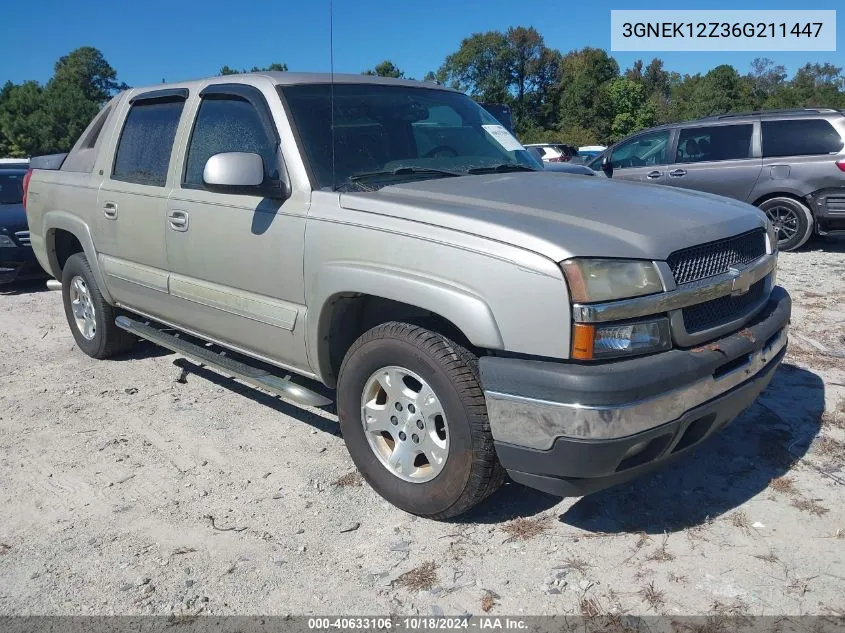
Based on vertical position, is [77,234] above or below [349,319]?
above

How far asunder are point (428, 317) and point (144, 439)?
2.11m

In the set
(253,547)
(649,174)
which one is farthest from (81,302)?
(649,174)

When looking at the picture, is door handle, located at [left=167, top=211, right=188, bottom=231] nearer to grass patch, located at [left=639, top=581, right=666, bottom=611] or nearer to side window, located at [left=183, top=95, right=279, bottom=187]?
side window, located at [left=183, top=95, right=279, bottom=187]

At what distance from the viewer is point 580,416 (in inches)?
99.3

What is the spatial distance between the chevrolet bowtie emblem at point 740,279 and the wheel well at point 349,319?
50.6 inches

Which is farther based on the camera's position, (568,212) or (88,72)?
(88,72)

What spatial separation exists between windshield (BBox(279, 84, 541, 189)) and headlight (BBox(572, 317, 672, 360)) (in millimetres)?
1373

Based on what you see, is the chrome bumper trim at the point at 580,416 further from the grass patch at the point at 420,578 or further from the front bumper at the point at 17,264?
→ the front bumper at the point at 17,264

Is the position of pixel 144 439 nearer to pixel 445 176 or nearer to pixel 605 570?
pixel 445 176

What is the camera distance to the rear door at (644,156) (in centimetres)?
1020

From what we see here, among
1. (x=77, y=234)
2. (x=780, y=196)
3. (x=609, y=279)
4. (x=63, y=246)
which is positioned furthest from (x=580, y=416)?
(x=780, y=196)

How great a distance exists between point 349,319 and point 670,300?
148 centimetres

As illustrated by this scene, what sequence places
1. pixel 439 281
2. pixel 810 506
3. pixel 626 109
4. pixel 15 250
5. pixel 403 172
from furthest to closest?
1. pixel 626 109
2. pixel 15 250
3. pixel 403 172
4. pixel 810 506
5. pixel 439 281

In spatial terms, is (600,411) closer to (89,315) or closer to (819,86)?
(89,315)
